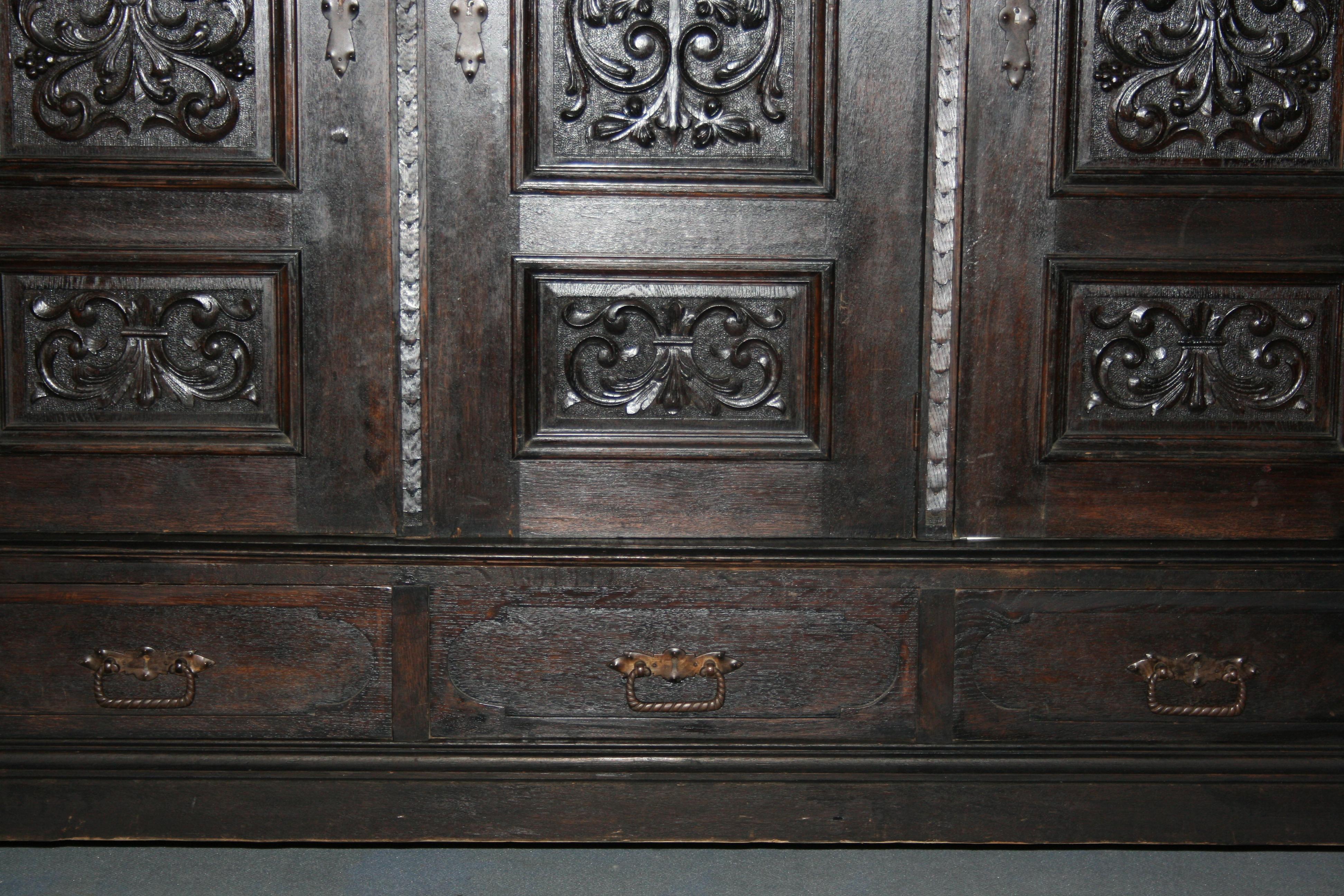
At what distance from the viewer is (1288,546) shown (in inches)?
55.3

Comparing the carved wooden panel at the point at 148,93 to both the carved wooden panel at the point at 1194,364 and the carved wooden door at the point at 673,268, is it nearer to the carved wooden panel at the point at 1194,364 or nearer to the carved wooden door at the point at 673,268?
the carved wooden door at the point at 673,268

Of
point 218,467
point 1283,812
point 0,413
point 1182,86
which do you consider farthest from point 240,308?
point 1283,812

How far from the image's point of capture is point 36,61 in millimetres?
1364

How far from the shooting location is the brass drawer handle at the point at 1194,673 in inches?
54.5

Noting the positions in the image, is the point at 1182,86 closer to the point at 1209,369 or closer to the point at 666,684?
the point at 1209,369

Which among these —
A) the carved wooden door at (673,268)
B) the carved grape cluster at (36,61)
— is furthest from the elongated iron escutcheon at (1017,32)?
the carved grape cluster at (36,61)

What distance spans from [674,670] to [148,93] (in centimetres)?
104

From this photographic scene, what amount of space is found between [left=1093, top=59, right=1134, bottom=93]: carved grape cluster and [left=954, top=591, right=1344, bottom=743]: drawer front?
677 mm

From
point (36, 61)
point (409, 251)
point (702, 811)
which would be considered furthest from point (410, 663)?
point (36, 61)

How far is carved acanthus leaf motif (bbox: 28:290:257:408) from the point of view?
1385 millimetres

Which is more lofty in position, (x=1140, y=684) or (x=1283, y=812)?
(x=1140, y=684)

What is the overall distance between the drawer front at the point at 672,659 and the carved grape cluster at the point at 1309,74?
0.86m

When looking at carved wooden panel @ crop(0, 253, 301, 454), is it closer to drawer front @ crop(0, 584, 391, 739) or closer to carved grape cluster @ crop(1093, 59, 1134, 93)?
drawer front @ crop(0, 584, 391, 739)

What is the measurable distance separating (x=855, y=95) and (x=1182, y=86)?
0.44 meters
